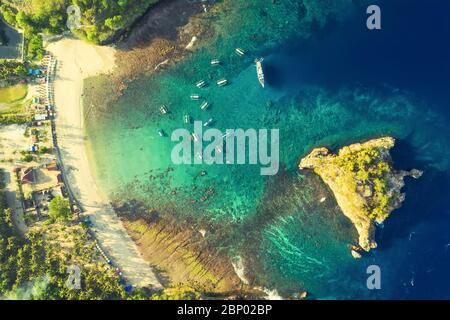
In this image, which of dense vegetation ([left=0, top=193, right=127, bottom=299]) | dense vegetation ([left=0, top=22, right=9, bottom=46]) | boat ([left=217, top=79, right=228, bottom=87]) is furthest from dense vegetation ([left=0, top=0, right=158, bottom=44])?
dense vegetation ([left=0, top=193, right=127, bottom=299])

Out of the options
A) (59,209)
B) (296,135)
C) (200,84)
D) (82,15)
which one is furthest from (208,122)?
(59,209)

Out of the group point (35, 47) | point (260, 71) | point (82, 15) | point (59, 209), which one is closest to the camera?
point (59, 209)

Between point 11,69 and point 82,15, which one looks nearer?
point 82,15

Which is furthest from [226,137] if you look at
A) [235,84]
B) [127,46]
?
[127,46]

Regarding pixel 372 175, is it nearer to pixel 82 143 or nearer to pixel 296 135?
pixel 296 135

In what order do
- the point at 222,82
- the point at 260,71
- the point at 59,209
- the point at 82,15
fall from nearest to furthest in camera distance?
the point at 59,209 < the point at 82,15 < the point at 260,71 < the point at 222,82

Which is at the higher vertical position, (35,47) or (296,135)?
(35,47)
